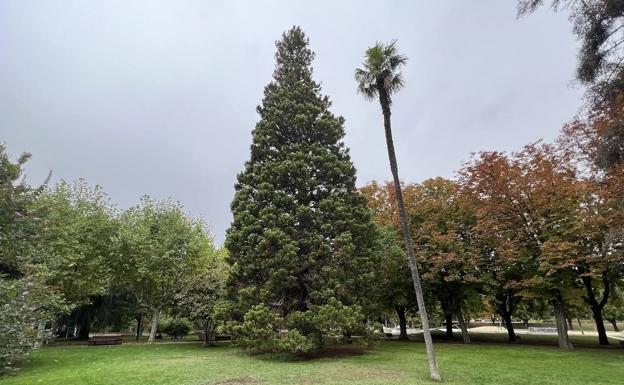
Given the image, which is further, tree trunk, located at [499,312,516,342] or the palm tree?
tree trunk, located at [499,312,516,342]

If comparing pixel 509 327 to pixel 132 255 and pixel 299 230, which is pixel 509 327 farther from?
pixel 132 255

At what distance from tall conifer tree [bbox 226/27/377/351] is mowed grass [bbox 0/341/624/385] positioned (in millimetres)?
1793

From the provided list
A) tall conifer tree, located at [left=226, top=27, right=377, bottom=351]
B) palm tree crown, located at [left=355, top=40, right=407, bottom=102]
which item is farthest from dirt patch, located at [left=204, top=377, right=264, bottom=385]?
palm tree crown, located at [left=355, top=40, right=407, bottom=102]

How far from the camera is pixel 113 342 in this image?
25359 millimetres

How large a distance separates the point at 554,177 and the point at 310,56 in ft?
53.6

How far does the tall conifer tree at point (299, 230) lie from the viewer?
1750cm

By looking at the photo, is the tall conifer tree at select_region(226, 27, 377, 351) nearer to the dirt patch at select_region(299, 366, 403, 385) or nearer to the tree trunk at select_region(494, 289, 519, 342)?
the dirt patch at select_region(299, 366, 403, 385)

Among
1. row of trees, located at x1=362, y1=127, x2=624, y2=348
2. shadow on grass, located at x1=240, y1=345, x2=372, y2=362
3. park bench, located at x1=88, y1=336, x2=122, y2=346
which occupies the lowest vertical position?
shadow on grass, located at x1=240, y1=345, x2=372, y2=362

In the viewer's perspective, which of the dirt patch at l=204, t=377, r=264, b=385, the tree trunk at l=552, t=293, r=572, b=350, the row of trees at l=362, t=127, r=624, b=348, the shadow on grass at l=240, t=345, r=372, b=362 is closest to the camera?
the dirt patch at l=204, t=377, r=264, b=385

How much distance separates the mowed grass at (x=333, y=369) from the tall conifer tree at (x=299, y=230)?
1.79 m

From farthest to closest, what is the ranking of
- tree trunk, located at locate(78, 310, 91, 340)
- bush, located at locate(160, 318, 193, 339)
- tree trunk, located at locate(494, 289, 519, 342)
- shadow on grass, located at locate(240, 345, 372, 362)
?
bush, located at locate(160, 318, 193, 339) < tree trunk, located at locate(78, 310, 91, 340) < tree trunk, located at locate(494, 289, 519, 342) < shadow on grass, located at locate(240, 345, 372, 362)

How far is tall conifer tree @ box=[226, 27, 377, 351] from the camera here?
1750 cm

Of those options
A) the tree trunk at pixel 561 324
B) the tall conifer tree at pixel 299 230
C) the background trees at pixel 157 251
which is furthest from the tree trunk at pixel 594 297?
the background trees at pixel 157 251

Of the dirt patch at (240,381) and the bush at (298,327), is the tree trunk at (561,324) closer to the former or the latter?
the bush at (298,327)
